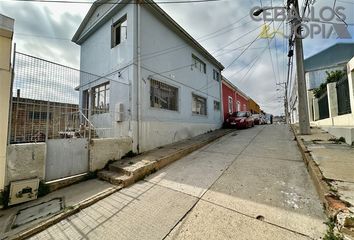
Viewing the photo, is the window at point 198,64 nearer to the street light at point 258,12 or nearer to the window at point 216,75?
the window at point 216,75

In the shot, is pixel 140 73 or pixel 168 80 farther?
pixel 168 80

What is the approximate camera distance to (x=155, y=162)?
219 inches

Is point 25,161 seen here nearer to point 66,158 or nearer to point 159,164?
point 66,158

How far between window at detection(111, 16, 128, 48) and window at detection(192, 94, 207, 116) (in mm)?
5462

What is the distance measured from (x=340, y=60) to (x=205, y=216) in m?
26.1

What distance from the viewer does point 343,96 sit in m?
7.54

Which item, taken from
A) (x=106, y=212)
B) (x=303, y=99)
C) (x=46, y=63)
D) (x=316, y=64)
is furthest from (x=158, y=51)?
(x=316, y=64)

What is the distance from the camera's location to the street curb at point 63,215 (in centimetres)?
282

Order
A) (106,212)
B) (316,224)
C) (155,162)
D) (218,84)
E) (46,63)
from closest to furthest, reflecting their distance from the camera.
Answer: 1. (316,224)
2. (106,212)
3. (46,63)
4. (155,162)
5. (218,84)

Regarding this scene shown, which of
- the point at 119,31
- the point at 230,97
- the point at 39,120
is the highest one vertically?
the point at 119,31

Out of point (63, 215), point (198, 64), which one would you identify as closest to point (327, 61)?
point (198, 64)

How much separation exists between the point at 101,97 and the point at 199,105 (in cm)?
655

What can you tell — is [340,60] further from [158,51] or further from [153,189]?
[153,189]

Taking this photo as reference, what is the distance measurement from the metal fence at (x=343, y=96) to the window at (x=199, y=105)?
287 inches
